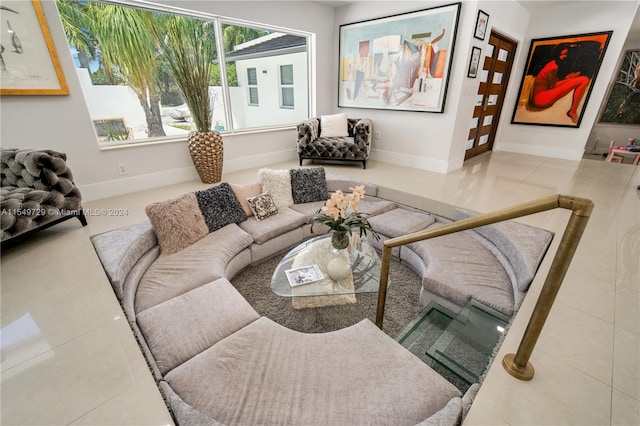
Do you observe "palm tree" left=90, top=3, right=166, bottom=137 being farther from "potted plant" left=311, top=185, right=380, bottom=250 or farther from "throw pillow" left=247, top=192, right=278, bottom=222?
"potted plant" left=311, top=185, right=380, bottom=250

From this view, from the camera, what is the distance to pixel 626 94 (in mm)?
6062

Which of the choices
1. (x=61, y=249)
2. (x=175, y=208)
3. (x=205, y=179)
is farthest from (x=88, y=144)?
(x=175, y=208)

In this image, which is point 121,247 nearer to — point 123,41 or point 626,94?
point 123,41

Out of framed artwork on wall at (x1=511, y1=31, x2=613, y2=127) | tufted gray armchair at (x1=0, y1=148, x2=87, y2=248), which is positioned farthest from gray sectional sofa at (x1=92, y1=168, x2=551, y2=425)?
framed artwork on wall at (x1=511, y1=31, x2=613, y2=127)

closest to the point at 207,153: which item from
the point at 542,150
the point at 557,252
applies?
the point at 557,252

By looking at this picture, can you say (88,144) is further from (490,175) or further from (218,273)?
(490,175)

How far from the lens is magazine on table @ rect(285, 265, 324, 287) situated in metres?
1.88

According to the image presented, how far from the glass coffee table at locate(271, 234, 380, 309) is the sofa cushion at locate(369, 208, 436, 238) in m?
0.48

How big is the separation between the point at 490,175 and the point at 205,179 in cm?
402

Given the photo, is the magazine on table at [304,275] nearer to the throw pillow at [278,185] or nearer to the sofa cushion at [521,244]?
the throw pillow at [278,185]

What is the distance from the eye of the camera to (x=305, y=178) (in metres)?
3.19

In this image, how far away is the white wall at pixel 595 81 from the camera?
14.0 ft

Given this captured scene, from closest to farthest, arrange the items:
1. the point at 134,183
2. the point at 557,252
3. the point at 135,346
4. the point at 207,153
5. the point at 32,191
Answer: the point at 557,252
the point at 135,346
the point at 32,191
the point at 134,183
the point at 207,153

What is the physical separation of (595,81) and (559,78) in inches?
19.6
